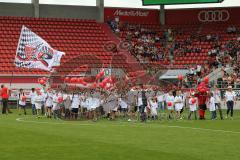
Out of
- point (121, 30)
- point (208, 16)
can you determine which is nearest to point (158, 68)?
point (121, 30)

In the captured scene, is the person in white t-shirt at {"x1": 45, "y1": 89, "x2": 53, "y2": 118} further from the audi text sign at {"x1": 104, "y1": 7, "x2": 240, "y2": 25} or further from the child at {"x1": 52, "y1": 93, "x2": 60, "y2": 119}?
the audi text sign at {"x1": 104, "y1": 7, "x2": 240, "y2": 25}

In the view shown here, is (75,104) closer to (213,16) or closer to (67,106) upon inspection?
(67,106)

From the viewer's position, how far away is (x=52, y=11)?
2069 inches

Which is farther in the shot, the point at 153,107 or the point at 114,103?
the point at 153,107

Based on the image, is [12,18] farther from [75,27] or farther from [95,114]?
[95,114]

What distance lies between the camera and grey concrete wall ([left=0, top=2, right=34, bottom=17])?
49906 mm

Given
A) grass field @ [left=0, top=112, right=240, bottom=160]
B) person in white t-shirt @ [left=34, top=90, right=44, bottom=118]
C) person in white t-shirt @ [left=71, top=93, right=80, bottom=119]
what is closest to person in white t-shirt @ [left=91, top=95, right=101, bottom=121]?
person in white t-shirt @ [left=71, top=93, right=80, bottom=119]

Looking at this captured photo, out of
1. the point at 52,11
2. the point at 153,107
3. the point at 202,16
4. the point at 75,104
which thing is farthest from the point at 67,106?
the point at 202,16

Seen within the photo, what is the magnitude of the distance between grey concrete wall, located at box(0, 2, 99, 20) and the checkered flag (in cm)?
1738

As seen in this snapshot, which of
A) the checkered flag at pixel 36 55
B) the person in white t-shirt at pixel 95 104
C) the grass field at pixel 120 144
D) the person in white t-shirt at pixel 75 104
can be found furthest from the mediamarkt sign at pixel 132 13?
the grass field at pixel 120 144

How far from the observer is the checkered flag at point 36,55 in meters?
32.2

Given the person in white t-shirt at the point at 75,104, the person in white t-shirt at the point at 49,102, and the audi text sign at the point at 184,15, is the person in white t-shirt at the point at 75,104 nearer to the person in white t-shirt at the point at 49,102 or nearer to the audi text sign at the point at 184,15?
the person in white t-shirt at the point at 49,102

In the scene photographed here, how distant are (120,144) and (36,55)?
55.6 feet

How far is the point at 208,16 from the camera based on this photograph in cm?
5709
